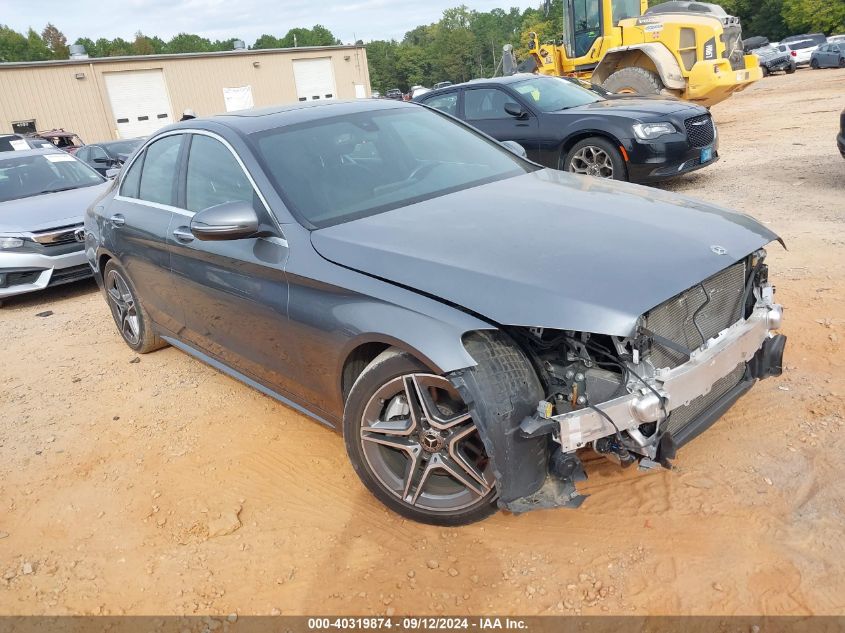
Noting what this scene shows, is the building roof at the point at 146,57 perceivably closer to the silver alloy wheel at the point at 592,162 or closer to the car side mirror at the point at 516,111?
the car side mirror at the point at 516,111

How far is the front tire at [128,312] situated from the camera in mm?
4883

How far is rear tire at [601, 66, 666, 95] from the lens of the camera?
12.5 metres

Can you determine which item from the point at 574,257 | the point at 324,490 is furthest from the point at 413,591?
the point at 574,257

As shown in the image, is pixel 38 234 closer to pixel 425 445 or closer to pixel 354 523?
pixel 354 523

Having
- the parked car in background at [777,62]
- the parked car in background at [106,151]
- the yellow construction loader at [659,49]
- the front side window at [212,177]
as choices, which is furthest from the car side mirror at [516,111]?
the parked car in background at [777,62]

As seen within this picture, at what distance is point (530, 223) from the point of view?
2.92 metres

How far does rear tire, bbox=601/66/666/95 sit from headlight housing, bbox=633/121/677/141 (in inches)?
198

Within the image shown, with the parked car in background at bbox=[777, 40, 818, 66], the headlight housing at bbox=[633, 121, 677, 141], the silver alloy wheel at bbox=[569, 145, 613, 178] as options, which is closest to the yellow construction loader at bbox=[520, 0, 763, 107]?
the headlight housing at bbox=[633, 121, 677, 141]

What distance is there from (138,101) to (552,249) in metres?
32.8

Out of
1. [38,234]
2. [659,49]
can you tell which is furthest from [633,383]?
[659,49]

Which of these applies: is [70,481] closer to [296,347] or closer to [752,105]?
[296,347]

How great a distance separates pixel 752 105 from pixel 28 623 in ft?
68.2

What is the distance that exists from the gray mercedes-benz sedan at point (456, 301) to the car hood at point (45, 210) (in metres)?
3.97

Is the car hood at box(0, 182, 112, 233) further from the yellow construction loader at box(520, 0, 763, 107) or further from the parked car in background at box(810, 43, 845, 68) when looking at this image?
the parked car in background at box(810, 43, 845, 68)
